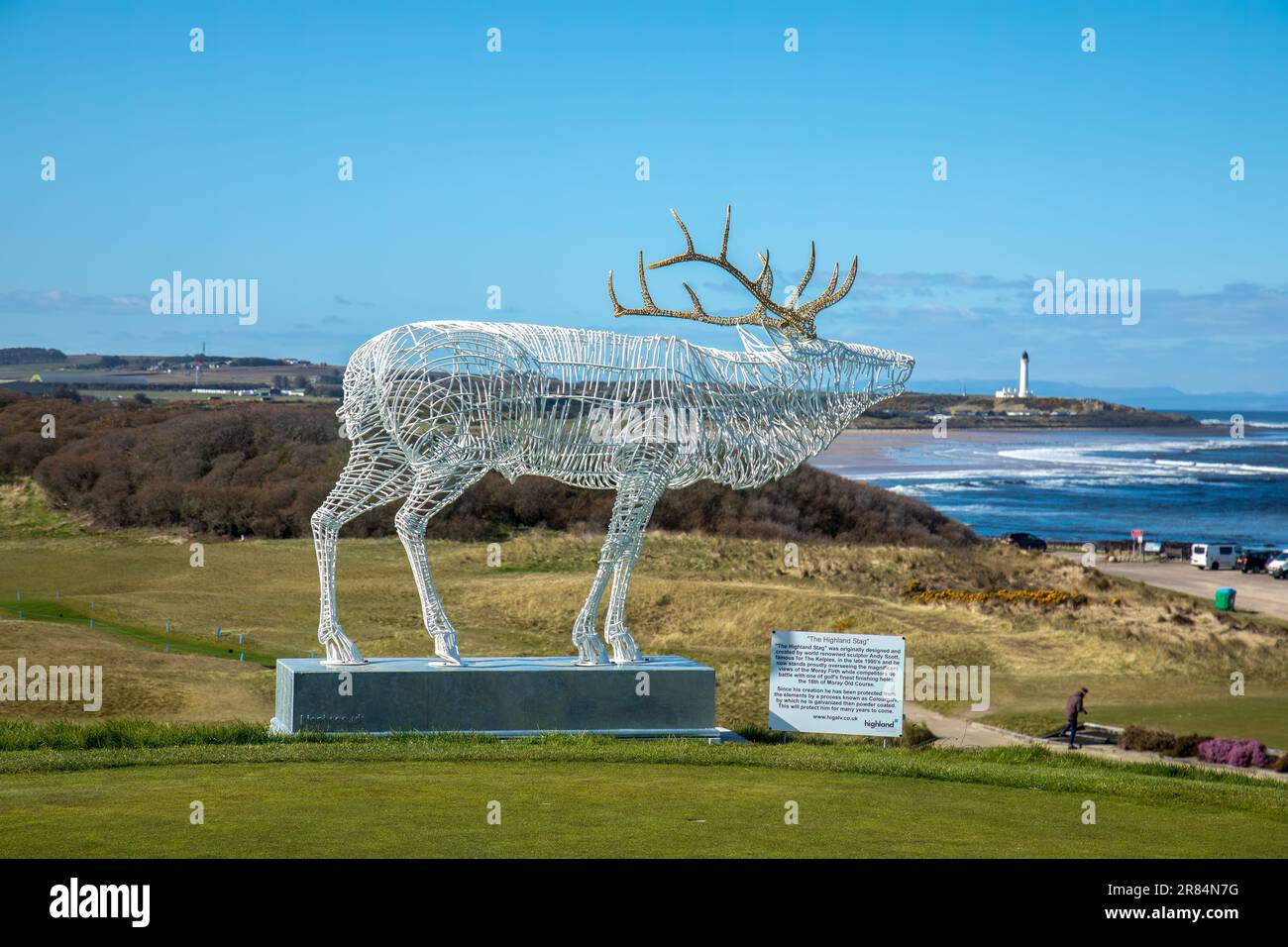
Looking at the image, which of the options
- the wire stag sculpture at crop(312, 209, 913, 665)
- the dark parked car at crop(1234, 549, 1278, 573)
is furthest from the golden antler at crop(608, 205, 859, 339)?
the dark parked car at crop(1234, 549, 1278, 573)

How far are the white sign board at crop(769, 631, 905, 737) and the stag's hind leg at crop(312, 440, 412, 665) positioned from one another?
4.78m

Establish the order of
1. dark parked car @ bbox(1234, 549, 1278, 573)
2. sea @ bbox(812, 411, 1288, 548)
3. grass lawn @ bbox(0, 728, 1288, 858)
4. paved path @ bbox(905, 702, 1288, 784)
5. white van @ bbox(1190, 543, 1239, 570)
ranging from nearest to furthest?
grass lawn @ bbox(0, 728, 1288, 858) → paved path @ bbox(905, 702, 1288, 784) → dark parked car @ bbox(1234, 549, 1278, 573) → white van @ bbox(1190, 543, 1239, 570) → sea @ bbox(812, 411, 1288, 548)

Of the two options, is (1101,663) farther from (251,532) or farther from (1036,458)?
(1036,458)

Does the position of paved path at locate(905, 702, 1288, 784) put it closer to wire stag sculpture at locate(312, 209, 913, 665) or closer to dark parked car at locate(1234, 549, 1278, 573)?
wire stag sculpture at locate(312, 209, 913, 665)

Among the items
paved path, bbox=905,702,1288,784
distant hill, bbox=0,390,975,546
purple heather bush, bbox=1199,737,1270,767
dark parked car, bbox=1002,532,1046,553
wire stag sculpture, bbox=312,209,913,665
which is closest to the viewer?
wire stag sculpture, bbox=312,209,913,665

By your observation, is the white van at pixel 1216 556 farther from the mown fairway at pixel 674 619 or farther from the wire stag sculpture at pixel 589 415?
the wire stag sculpture at pixel 589 415

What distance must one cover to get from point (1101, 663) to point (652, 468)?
633 inches

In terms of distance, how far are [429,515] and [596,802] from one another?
16.4 feet

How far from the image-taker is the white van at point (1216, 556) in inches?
2291

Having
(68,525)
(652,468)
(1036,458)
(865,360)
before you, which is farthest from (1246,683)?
(1036,458)

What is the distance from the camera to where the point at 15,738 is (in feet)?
49.0

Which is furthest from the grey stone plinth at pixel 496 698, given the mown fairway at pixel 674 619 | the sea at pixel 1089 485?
the sea at pixel 1089 485

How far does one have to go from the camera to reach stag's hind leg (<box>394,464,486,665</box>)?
15.7 metres

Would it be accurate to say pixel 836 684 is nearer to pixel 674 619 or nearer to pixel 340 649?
pixel 340 649
